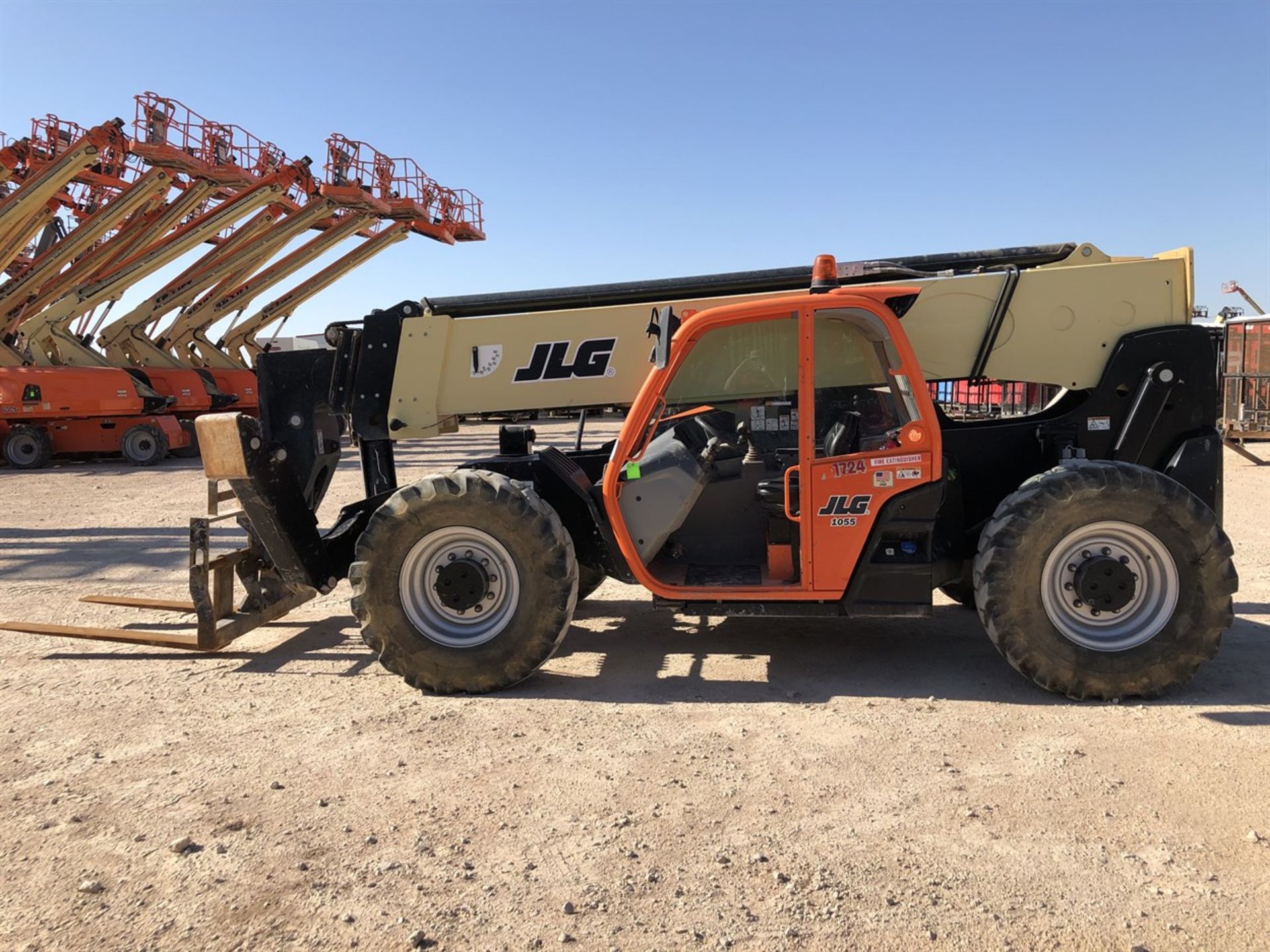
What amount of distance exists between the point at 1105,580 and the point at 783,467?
1.95 metres

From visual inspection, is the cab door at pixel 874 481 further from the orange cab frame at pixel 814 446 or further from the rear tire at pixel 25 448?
the rear tire at pixel 25 448

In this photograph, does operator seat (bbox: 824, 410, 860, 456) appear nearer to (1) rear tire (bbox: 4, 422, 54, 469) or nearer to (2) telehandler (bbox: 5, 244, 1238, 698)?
(2) telehandler (bbox: 5, 244, 1238, 698)

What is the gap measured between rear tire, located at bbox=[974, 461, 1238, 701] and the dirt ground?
0.74 feet

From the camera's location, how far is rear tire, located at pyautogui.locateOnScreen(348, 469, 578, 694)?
4797mm

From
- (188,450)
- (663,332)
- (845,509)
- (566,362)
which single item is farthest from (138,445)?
(845,509)

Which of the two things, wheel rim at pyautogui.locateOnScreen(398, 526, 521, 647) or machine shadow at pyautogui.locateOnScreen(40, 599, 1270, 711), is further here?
wheel rim at pyautogui.locateOnScreen(398, 526, 521, 647)

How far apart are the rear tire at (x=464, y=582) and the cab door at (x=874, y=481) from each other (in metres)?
1.41

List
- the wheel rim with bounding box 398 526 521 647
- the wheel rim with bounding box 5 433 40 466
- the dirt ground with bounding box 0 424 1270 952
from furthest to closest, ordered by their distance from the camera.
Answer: the wheel rim with bounding box 5 433 40 466
the wheel rim with bounding box 398 526 521 647
the dirt ground with bounding box 0 424 1270 952

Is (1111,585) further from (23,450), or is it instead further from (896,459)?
(23,450)

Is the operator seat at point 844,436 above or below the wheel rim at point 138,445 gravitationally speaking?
above

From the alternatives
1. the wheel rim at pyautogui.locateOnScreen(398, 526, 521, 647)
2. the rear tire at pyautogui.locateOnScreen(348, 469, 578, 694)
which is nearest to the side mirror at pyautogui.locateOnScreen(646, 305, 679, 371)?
the rear tire at pyautogui.locateOnScreen(348, 469, 578, 694)

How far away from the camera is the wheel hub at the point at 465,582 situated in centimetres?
493

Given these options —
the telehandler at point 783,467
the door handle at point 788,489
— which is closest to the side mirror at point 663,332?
the telehandler at point 783,467

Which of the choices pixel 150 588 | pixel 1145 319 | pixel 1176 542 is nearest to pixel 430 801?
pixel 1176 542
